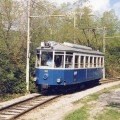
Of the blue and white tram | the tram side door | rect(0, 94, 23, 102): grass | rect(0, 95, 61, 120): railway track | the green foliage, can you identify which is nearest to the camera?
rect(0, 95, 61, 120): railway track

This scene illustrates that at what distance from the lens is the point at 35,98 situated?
2159 cm

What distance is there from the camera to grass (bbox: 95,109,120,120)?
15.4 m

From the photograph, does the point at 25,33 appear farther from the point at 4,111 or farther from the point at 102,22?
the point at 102,22

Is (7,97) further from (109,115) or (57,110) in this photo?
(109,115)

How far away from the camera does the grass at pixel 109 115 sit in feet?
50.5

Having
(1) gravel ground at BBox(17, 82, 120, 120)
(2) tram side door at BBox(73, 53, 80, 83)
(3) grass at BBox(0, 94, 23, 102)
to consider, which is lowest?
(1) gravel ground at BBox(17, 82, 120, 120)

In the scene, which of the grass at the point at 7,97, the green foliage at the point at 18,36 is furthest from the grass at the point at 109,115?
the green foliage at the point at 18,36

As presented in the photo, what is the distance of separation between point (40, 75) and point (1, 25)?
4.36 meters

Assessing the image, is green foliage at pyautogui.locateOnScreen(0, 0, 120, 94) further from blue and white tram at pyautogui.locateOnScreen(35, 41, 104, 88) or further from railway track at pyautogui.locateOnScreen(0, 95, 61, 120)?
railway track at pyautogui.locateOnScreen(0, 95, 61, 120)

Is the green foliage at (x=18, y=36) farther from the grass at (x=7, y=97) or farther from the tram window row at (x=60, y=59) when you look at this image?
the tram window row at (x=60, y=59)

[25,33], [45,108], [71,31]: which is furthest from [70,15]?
[45,108]

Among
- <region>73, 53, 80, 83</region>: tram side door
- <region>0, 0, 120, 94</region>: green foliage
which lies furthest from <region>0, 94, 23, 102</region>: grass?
<region>73, 53, 80, 83</region>: tram side door

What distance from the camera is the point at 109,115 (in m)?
16.0

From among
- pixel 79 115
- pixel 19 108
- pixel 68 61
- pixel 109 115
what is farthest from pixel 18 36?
pixel 109 115
